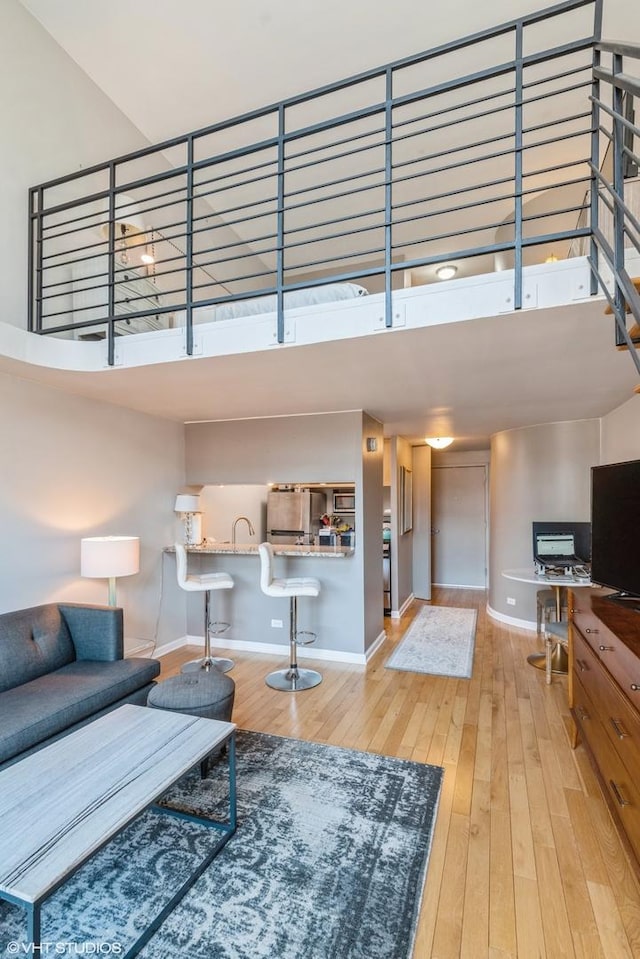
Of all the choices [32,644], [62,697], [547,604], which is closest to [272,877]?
[62,697]

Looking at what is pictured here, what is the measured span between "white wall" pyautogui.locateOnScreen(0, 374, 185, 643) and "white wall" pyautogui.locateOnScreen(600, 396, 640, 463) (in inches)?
175

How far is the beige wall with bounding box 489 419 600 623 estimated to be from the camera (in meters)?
5.10

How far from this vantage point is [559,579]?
4082mm

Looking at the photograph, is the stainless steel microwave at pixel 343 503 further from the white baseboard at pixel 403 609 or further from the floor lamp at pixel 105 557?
the floor lamp at pixel 105 557

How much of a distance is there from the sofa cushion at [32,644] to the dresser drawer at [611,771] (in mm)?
3151

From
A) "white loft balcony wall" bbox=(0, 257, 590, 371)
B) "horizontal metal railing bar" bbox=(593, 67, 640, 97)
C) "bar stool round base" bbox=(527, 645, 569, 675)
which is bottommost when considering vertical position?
"bar stool round base" bbox=(527, 645, 569, 675)

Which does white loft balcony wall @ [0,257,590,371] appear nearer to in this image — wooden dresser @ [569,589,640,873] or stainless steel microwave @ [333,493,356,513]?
wooden dresser @ [569,589,640,873]

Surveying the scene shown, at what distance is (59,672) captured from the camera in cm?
288

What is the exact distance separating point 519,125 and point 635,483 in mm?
1849

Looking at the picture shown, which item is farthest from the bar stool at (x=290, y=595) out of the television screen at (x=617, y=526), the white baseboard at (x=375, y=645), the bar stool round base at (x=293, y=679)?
the television screen at (x=617, y=526)

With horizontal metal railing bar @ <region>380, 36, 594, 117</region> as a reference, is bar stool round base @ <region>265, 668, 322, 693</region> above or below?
below

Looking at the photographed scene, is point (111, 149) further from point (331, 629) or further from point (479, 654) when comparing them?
point (479, 654)

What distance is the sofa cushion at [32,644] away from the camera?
2709mm

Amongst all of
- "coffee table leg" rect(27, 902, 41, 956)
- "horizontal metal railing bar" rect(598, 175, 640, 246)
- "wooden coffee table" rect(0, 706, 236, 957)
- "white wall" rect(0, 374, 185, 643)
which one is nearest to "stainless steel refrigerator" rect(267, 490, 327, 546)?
"white wall" rect(0, 374, 185, 643)
